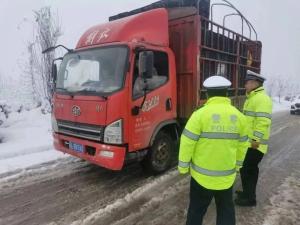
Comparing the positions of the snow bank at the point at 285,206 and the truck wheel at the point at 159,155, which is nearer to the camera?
the snow bank at the point at 285,206

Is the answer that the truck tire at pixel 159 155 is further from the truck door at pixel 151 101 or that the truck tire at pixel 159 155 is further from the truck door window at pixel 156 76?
the truck door window at pixel 156 76

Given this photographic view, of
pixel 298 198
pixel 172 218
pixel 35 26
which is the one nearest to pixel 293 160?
pixel 298 198

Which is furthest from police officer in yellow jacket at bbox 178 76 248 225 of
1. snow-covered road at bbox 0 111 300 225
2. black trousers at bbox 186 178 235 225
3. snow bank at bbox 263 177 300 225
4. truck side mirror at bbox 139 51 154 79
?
truck side mirror at bbox 139 51 154 79

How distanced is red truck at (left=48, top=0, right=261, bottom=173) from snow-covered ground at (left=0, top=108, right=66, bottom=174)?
4.31ft

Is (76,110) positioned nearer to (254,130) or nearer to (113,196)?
(113,196)

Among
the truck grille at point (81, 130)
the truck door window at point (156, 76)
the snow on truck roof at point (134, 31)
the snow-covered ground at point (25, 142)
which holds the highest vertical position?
the snow on truck roof at point (134, 31)

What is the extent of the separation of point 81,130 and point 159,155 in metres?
1.56

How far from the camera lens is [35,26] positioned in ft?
44.5

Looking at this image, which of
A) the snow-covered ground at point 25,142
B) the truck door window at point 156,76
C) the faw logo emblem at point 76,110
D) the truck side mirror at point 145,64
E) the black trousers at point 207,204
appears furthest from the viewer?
the snow-covered ground at point 25,142

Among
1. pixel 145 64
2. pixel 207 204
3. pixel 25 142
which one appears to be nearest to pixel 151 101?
pixel 145 64

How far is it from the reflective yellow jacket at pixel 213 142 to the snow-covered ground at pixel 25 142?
174 inches

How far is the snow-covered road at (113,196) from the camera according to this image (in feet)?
13.5

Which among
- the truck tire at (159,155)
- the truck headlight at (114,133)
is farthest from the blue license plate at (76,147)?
the truck tire at (159,155)

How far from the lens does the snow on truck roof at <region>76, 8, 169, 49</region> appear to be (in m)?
5.33
